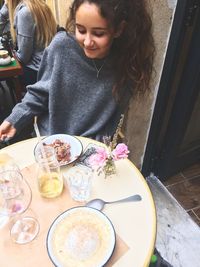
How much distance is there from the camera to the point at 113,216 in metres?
0.88

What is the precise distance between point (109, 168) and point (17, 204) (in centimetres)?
35

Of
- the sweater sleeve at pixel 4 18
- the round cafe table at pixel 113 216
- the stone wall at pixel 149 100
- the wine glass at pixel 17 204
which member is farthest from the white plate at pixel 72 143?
Answer: the sweater sleeve at pixel 4 18

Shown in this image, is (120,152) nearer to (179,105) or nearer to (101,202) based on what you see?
(101,202)

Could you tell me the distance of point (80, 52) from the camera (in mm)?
1243

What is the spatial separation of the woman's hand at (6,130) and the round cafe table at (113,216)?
24cm

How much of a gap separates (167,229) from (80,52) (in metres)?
1.26

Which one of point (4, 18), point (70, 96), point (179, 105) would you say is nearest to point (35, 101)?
point (70, 96)

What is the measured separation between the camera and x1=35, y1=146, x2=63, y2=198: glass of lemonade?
95 cm

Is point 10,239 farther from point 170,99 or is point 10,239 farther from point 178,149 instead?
point 178,149

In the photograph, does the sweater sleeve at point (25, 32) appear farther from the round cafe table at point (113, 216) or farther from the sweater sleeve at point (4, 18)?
the round cafe table at point (113, 216)

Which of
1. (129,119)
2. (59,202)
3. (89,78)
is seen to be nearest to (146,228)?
(59,202)

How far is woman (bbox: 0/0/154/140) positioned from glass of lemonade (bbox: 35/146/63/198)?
1.40 ft

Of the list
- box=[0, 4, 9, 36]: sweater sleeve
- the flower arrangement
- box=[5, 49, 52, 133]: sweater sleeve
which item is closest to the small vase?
the flower arrangement

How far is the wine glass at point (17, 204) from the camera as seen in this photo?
0.83m
